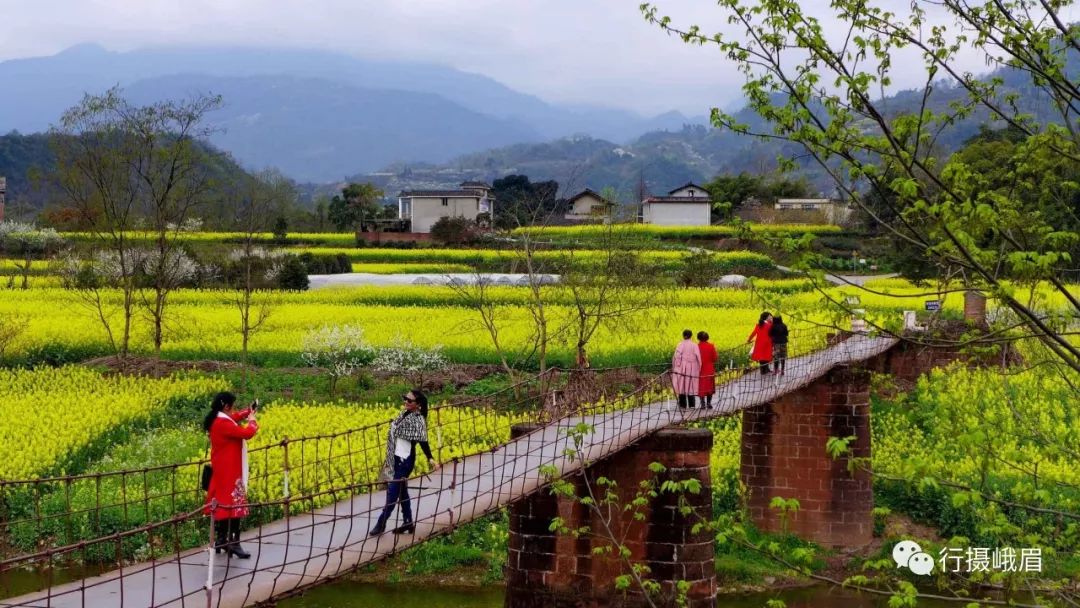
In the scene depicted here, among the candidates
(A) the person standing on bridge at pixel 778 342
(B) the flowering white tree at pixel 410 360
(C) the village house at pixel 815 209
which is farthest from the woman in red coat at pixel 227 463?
(C) the village house at pixel 815 209

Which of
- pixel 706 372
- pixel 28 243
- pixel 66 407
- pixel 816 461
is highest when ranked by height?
pixel 28 243

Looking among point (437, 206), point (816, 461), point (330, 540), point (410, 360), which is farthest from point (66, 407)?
point (437, 206)

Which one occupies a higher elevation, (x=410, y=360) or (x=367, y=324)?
(x=367, y=324)

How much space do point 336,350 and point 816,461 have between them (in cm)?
1184

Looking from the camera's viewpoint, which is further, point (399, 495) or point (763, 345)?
point (763, 345)

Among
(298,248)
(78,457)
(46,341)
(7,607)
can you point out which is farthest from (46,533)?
(298,248)

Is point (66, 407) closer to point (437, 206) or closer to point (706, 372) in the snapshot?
point (706, 372)

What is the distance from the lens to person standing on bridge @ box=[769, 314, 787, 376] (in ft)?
58.1

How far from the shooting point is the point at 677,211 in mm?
68875

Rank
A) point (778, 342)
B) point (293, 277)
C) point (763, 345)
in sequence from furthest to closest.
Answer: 1. point (293, 277)
2. point (778, 342)
3. point (763, 345)

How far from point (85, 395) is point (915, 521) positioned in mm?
15802

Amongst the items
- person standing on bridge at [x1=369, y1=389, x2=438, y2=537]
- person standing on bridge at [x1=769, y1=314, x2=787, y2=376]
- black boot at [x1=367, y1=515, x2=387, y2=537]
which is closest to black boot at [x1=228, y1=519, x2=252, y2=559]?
black boot at [x1=367, y1=515, x2=387, y2=537]

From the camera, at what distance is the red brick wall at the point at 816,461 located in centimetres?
1842

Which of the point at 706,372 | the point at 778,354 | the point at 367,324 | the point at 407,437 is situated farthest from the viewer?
the point at 367,324
